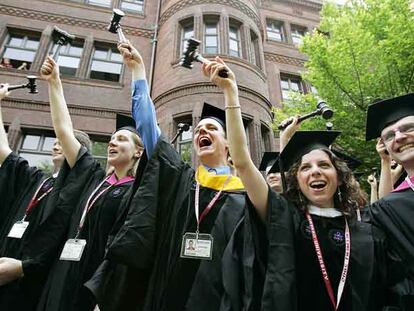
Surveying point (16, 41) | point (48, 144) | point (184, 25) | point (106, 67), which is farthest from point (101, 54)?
point (48, 144)

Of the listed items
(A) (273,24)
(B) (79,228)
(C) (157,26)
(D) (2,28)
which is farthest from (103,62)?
(B) (79,228)

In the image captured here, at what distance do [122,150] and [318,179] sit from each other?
185 cm

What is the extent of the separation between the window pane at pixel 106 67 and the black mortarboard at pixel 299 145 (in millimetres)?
10081

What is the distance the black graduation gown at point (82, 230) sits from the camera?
2.44 meters

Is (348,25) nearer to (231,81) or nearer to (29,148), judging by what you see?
(231,81)

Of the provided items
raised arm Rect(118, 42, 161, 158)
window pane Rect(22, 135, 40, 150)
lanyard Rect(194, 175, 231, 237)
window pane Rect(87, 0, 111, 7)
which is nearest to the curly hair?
lanyard Rect(194, 175, 231, 237)

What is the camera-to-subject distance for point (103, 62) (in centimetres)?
1135

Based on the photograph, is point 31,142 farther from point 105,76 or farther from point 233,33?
point 233,33

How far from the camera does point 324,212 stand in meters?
2.10

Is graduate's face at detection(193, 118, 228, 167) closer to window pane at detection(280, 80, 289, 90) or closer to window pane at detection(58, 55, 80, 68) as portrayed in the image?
window pane at detection(58, 55, 80, 68)

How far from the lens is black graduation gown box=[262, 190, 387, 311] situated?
1741 millimetres

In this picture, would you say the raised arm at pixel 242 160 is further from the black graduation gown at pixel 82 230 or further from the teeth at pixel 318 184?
the black graduation gown at pixel 82 230

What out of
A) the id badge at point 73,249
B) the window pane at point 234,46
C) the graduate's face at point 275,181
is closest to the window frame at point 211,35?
the window pane at point 234,46

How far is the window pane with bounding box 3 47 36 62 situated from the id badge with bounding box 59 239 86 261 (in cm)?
1041
